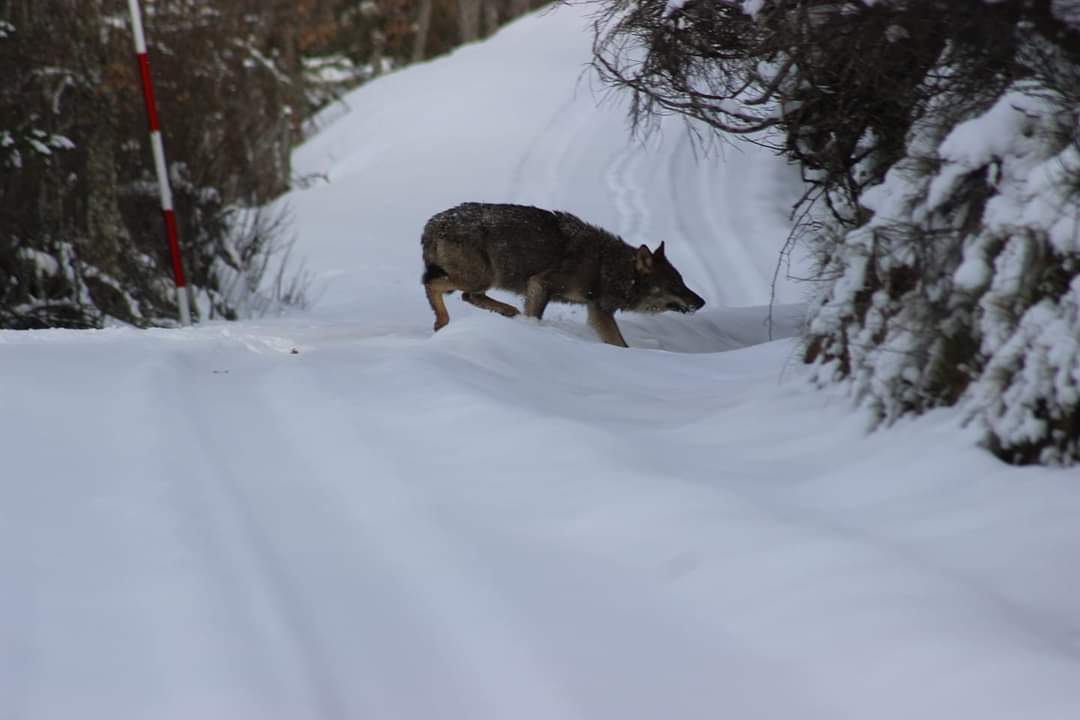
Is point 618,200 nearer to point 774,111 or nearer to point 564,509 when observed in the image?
point 774,111

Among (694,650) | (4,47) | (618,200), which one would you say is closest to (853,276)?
(694,650)

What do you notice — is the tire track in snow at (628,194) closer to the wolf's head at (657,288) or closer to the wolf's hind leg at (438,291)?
the wolf's head at (657,288)

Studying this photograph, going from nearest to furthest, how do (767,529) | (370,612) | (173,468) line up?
(370,612), (767,529), (173,468)

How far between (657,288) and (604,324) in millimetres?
748

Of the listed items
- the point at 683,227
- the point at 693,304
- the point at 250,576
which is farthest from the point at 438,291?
the point at 683,227

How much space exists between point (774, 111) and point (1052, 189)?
151 inches

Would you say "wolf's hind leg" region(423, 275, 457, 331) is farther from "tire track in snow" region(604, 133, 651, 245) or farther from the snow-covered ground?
"tire track in snow" region(604, 133, 651, 245)

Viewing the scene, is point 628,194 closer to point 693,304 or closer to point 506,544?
point 693,304

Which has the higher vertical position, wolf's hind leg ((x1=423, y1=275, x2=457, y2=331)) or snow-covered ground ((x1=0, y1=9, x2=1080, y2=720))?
snow-covered ground ((x1=0, y1=9, x2=1080, y2=720))

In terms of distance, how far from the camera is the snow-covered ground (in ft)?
12.3

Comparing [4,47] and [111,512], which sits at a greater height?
[4,47]

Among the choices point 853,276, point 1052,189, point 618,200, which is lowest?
point 618,200

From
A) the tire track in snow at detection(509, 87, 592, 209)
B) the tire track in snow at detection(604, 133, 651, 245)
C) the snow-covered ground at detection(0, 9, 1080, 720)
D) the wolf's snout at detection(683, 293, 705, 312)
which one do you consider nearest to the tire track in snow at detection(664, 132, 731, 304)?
the tire track in snow at detection(604, 133, 651, 245)

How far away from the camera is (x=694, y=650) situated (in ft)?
13.1
